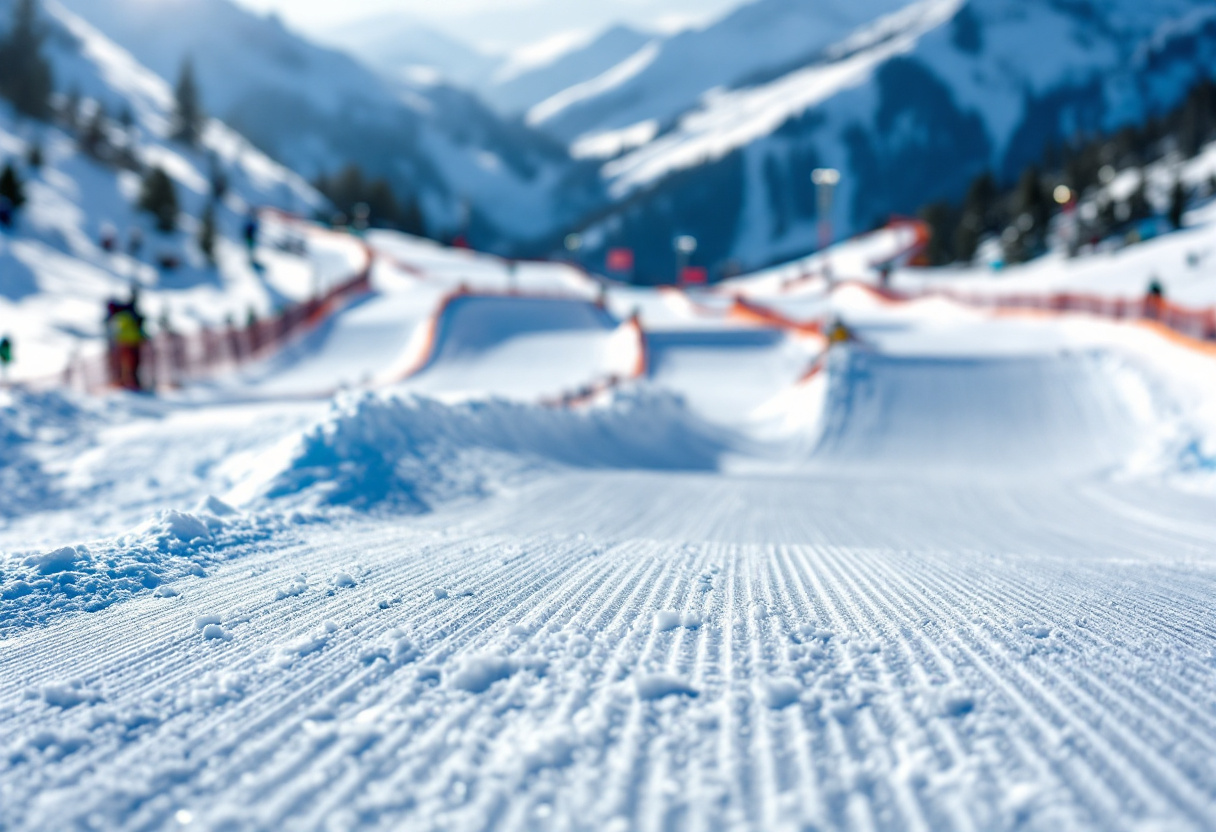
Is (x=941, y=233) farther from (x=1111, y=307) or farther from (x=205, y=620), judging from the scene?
(x=205, y=620)

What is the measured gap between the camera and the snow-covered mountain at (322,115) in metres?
173

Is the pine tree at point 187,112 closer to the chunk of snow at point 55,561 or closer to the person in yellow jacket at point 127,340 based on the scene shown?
the person in yellow jacket at point 127,340

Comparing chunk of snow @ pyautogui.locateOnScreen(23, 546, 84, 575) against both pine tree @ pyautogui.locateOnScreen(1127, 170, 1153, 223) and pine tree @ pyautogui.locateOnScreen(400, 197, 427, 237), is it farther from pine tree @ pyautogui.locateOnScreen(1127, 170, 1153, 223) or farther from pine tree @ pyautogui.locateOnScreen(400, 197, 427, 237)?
pine tree @ pyautogui.locateOnScreen(400, 197, 427, 237)

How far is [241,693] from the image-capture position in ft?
11.6

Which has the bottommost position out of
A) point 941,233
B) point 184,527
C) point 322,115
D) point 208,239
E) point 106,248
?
point 184,527

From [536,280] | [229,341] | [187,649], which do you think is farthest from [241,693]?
[536,280]

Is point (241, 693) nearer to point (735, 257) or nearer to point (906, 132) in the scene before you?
point (735, 257)

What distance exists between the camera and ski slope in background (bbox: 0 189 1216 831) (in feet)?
8.99

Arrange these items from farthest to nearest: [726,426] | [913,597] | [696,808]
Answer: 1. [726,426]
2. [913,597]
3. [696,808]

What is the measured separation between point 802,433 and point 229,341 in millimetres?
16610

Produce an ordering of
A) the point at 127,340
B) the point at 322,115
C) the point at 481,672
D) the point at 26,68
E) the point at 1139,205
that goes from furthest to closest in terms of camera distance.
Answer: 1. the point at 322,115
2. the point at 26,68
3. the point at 1139,205
4. the point at 127,340
5. the point at 481,672

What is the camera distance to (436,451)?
35.5 ft

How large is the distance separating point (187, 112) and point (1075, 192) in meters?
69.0

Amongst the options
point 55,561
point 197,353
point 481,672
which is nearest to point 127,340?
point 197,353
